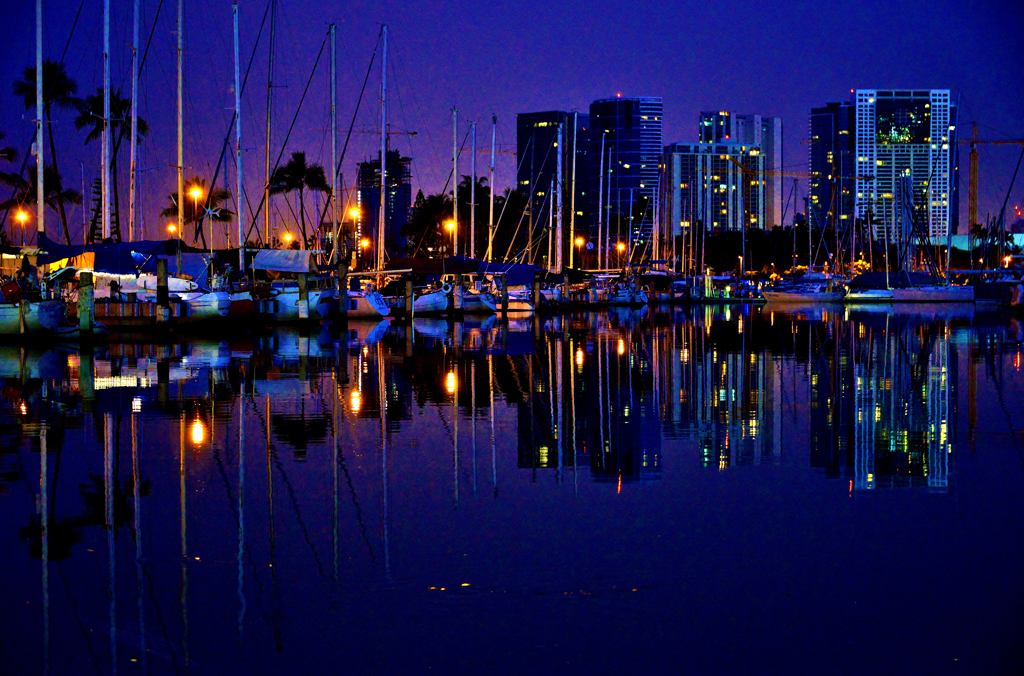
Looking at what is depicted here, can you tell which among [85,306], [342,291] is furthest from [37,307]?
[342,291]

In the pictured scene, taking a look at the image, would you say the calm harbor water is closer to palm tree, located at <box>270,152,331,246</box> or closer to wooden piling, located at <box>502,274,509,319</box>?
wooden piling, located at <box>502,274,509,319</box>

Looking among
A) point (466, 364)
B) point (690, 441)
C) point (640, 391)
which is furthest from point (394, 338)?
point (690, 441)

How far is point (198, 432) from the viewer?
15.7 metres

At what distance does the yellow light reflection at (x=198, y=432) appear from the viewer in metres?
14.9

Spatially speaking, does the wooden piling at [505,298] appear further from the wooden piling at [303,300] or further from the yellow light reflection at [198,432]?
the yellow light reflection at [198,432]

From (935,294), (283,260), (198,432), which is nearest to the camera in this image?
(198,432)

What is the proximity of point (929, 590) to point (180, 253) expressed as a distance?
42121 millimetres

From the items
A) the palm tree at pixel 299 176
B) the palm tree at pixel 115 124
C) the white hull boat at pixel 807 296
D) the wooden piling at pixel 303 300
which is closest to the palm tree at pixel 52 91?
the palm tree at pixel 115 124

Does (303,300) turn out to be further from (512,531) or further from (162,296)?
(512,531)

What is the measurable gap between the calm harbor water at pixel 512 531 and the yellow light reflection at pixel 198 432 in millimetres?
159

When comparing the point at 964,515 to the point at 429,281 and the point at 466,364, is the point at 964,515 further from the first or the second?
the point at 429,281

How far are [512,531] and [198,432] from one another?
23.9 feet

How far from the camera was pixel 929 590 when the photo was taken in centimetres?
791

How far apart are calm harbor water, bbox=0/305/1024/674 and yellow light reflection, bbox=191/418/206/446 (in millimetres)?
159
